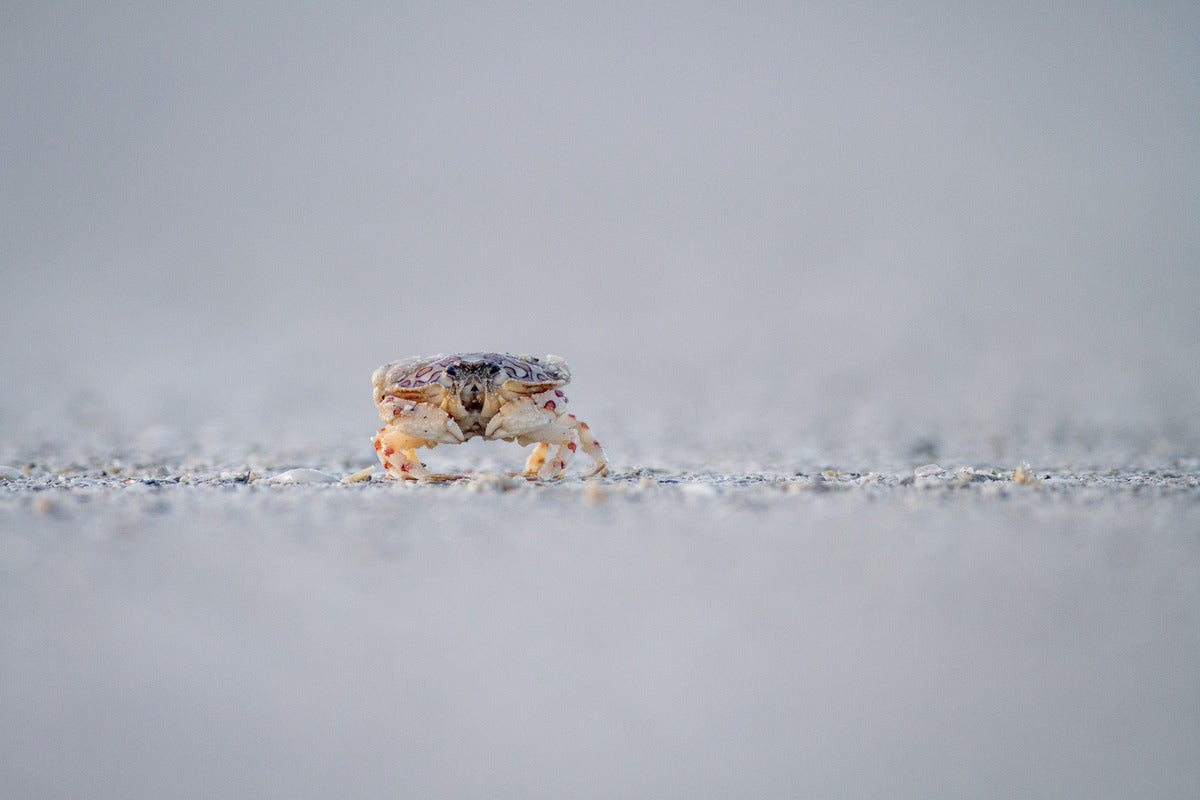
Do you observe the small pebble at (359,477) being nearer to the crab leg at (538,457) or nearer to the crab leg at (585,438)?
the crab leg at (538,457)

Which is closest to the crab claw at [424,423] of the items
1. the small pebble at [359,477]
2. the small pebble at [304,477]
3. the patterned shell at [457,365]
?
the patterned shell at [457,365]

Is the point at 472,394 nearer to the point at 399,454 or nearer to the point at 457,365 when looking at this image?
the point at 457,365

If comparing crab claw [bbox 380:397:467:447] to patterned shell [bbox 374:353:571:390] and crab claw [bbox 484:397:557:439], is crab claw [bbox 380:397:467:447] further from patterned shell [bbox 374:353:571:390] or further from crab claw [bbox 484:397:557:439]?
crab claw [bbox 484:397:557:439]

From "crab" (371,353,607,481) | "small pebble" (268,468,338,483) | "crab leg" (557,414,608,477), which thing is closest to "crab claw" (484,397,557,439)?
"crab" (371,353,607,481)

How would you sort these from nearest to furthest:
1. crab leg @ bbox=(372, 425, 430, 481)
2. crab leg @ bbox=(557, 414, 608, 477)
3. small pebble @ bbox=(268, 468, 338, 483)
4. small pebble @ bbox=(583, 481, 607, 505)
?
small pebble @ bbox=(583, 481, 607, 505)
crab leg @ bbox=(372, 425, 430, 481)
crab leg @ bbox=(557, 414, 608, 477)
small pebble @ bbox=(268, 468, 338, 483)

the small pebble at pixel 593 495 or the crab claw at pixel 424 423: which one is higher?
the crab claw at pixel 424 423

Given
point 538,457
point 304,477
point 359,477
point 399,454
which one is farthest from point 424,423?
point 304,477

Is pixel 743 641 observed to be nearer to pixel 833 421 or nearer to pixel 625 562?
pixel 625 562
